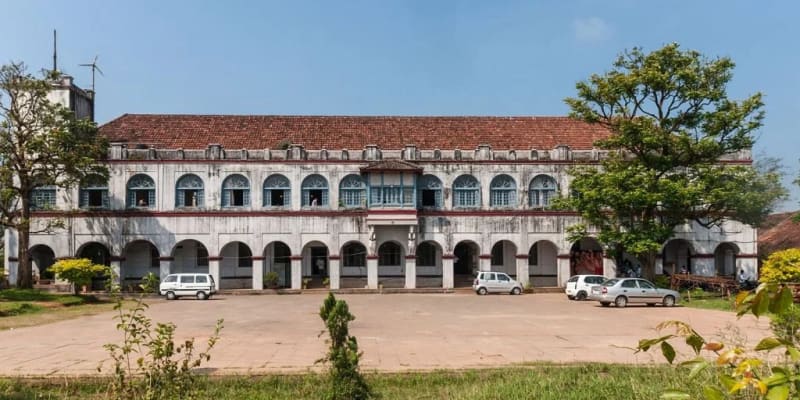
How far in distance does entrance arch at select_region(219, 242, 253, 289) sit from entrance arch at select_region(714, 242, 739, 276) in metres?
26.7

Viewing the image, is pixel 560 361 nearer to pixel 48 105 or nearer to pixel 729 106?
pixel 729 106

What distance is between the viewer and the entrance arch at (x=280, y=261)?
33719 millimetres

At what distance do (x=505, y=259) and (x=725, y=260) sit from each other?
1316 centimetres

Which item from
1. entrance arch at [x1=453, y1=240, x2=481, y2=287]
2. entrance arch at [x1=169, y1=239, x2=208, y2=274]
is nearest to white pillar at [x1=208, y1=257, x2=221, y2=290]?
entrance arch at [x1=169, y1=239, x2=208, y2=274]

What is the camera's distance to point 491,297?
28.3 m

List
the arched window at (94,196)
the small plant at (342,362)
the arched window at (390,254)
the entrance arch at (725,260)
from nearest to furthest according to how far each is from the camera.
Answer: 1. the small plant at (342,362)
2. the arched window at (94,196)
3. the arched window at (390,254)
4. the entrance arch at (725,260)

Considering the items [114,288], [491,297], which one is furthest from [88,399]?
[491,297]

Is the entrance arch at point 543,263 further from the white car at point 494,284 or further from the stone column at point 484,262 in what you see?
the white car at point 494,284

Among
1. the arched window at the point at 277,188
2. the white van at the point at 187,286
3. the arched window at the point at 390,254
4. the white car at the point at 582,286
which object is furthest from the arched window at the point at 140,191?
the white car at the point at 582,286

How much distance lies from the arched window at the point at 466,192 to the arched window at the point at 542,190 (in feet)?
9.51

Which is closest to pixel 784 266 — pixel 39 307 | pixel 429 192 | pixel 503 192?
pixel 503 192

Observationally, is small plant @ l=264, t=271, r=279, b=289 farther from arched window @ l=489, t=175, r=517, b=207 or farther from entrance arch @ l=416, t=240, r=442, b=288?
arched window @ l=489, t=175, r=517, b=207

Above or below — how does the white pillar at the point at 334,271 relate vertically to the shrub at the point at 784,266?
below

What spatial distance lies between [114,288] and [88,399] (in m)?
2.98
